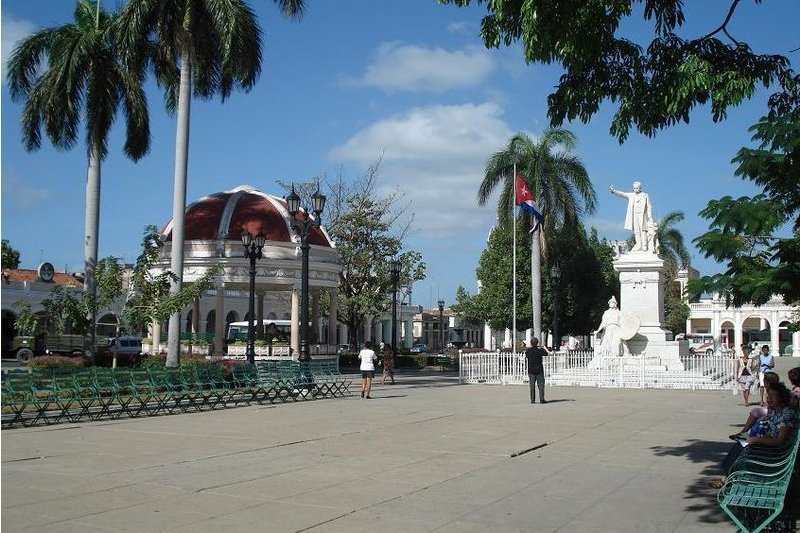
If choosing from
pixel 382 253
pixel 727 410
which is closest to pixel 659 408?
pixel 727 410

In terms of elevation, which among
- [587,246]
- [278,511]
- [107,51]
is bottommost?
[278,511]

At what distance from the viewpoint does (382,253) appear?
54.2m

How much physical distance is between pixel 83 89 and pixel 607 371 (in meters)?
21.8

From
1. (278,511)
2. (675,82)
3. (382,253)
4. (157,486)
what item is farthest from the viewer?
(382,253)

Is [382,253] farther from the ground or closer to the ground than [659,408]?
farther from the ground

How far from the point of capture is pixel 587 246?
194 feet

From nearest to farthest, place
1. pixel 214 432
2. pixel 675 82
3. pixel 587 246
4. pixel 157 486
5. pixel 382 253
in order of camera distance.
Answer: pixel 675 82 < pixel 157 486 < pixel 214 432 < pixel 382 253 < pixel 587 246

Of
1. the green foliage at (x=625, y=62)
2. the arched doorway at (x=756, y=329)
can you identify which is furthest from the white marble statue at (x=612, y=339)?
the arched doorway at (x=756, y=329)

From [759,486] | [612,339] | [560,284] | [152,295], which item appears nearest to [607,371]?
[612,339]

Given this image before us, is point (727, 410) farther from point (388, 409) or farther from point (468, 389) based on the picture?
point (468, 389)

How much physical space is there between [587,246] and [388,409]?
1629 inches

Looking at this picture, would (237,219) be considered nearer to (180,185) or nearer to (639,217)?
(180,185)

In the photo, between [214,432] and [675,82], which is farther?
[214,432]

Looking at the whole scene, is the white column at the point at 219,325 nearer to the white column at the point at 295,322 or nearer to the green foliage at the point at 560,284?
the white column at the point at 295,322
